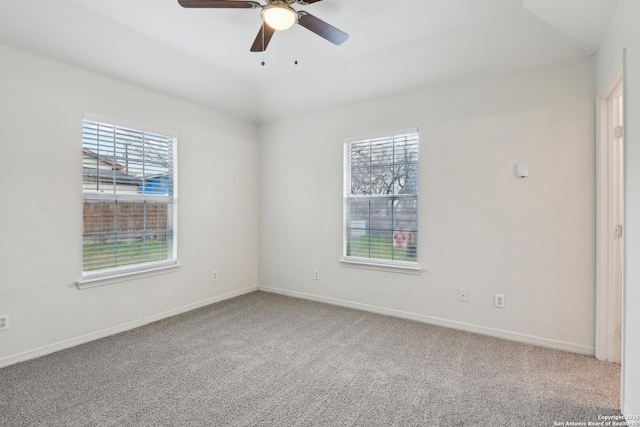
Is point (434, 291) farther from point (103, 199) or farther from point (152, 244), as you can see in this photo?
point (103, 199)

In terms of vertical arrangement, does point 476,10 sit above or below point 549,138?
above

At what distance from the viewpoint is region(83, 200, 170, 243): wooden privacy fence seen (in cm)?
303

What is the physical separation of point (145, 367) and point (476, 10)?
3811 millimetres

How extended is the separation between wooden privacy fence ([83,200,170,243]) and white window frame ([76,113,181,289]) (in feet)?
0.23

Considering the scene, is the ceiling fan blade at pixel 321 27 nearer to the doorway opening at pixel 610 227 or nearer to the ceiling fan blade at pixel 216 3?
the ceiling fan blade at pixel 216 3

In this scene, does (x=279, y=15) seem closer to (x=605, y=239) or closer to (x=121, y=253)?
(x=121, y=253)

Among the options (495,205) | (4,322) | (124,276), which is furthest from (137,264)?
(495,205)

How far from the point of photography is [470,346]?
2830 mm

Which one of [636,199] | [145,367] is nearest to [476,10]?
[636,199]

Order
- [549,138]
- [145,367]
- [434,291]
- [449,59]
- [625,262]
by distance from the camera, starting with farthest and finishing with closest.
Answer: [434,291] < [449,59] < [549,138] < [145,367] < [625,262]

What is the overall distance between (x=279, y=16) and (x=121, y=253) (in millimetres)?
2752

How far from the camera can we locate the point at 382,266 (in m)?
3.69

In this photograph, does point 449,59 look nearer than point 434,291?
Yes

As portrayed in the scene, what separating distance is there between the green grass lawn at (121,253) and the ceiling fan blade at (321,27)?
276 centimetres
